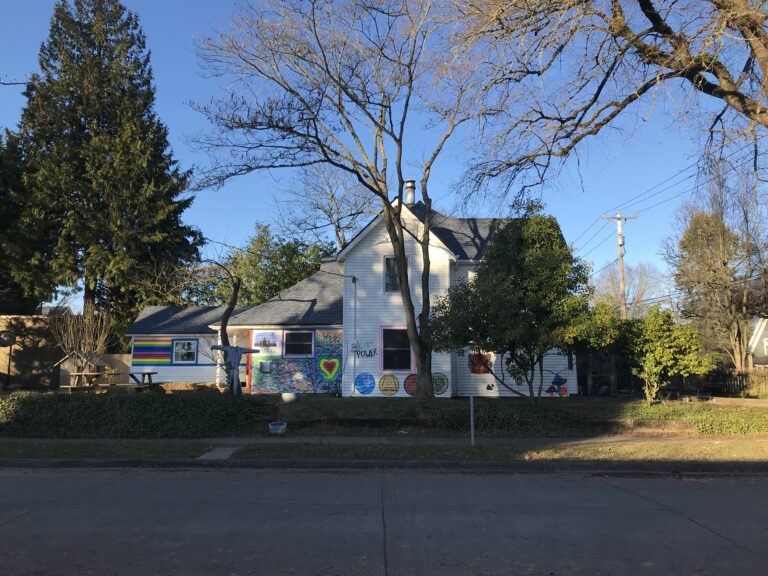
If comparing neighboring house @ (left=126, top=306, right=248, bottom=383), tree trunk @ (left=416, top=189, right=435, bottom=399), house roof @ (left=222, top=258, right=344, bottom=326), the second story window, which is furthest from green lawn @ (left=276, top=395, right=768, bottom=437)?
neighboring house @ (left=126, top=306, right=248, bottom=383)

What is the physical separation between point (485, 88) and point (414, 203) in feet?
43.1

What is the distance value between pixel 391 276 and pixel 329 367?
4.16 metres

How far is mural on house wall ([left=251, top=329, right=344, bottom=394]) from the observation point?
73.4 feet

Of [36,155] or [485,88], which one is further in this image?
[36,155]

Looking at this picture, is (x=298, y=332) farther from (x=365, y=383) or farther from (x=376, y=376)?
(x=376, y=376)

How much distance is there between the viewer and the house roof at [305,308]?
2250cm

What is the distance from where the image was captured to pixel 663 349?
53.9 ft

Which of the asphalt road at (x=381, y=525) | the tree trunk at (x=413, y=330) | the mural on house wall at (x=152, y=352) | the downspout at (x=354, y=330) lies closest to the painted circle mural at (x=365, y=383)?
the downspout at (x=354, y=330)

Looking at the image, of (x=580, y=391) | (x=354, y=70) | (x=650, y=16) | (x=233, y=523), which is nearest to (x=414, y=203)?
(x=354, y=70)

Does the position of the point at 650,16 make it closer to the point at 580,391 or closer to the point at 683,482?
the point at 683,482

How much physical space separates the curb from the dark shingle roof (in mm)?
11666

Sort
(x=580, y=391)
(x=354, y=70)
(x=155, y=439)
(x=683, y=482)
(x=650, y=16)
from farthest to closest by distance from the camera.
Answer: (x=580, y=391) < (x=354, y=70) < (x=155, y=439) < (x=650, y=16) < (x=683, y=482)

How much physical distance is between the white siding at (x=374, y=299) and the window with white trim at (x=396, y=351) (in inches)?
7.1

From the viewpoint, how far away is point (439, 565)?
17.3ft
